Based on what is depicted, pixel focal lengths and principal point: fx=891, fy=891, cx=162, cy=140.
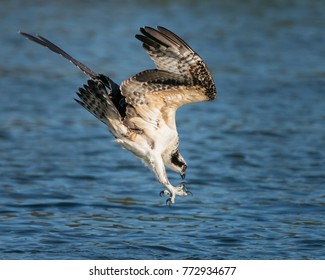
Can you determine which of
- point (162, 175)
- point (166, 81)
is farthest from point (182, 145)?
point (166, 81)

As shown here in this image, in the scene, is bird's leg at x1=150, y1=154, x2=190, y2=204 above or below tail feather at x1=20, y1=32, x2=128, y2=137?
below

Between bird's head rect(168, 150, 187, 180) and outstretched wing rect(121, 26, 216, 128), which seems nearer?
outstretched wing rect(121, 26, 216, 128)

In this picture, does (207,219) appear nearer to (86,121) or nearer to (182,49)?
(182,49)

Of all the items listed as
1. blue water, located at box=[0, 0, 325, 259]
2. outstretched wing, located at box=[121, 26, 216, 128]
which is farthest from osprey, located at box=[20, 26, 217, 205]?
blue water, located at box=[0, 0, 325, 259]

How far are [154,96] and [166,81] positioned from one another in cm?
20

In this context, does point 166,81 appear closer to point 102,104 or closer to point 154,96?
point 154,96

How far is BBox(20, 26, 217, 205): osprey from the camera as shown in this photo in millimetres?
7094

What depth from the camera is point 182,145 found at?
41.4 ft

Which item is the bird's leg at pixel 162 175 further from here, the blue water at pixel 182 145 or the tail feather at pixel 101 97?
the blue water at pixel 182 145

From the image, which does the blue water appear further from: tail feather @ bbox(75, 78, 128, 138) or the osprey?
tail feather @ bbox(75, 78, 128, 138)

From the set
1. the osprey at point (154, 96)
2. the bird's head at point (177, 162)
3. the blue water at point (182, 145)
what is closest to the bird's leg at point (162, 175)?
the osprey at point (154, 96)

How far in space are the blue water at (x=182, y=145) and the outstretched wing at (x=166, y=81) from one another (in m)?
1.34

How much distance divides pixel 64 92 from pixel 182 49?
29.1 feet

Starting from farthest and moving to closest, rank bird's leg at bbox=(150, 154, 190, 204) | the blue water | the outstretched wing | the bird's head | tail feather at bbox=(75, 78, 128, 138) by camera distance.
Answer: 1. the blue water
2. the bird's head
3. bird's leg at bbox=(150, 154, 190, 204)
4. tail feather at bbox=(75, 78, 128, 138)
5. the outstretched wing
